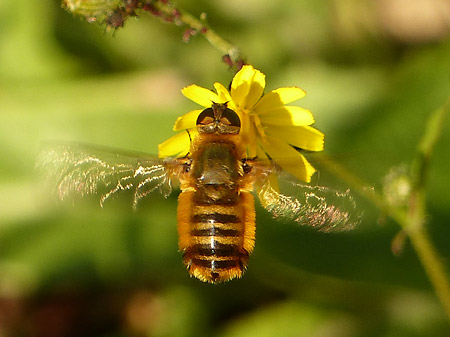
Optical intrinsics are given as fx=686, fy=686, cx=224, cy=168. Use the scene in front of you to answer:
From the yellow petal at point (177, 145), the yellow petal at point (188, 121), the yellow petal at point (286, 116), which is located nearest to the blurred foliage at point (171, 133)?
the yellow petal at point (286, 116)

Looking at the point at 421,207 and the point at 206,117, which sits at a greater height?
the point at 206,117

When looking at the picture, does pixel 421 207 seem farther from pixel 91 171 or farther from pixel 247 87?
pixel 91 171

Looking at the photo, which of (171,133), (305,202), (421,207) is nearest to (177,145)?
(305,202)

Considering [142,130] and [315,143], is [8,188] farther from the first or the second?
[315,143]

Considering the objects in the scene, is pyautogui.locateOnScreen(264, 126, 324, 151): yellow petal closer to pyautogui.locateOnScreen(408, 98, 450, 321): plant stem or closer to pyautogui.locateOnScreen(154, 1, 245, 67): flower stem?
pyautogui.locateOnScreen(154, 1, 245, 67): flower stem

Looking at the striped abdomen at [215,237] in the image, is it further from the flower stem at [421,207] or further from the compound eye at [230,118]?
the flower stem at [421,207]

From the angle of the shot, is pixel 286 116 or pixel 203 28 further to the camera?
pixel 286 116

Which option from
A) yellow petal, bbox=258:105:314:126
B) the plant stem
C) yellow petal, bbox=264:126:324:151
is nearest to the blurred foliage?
the plant stem

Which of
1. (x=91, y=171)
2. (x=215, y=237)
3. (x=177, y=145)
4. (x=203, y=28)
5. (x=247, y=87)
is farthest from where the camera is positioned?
(x=177, y=145)
